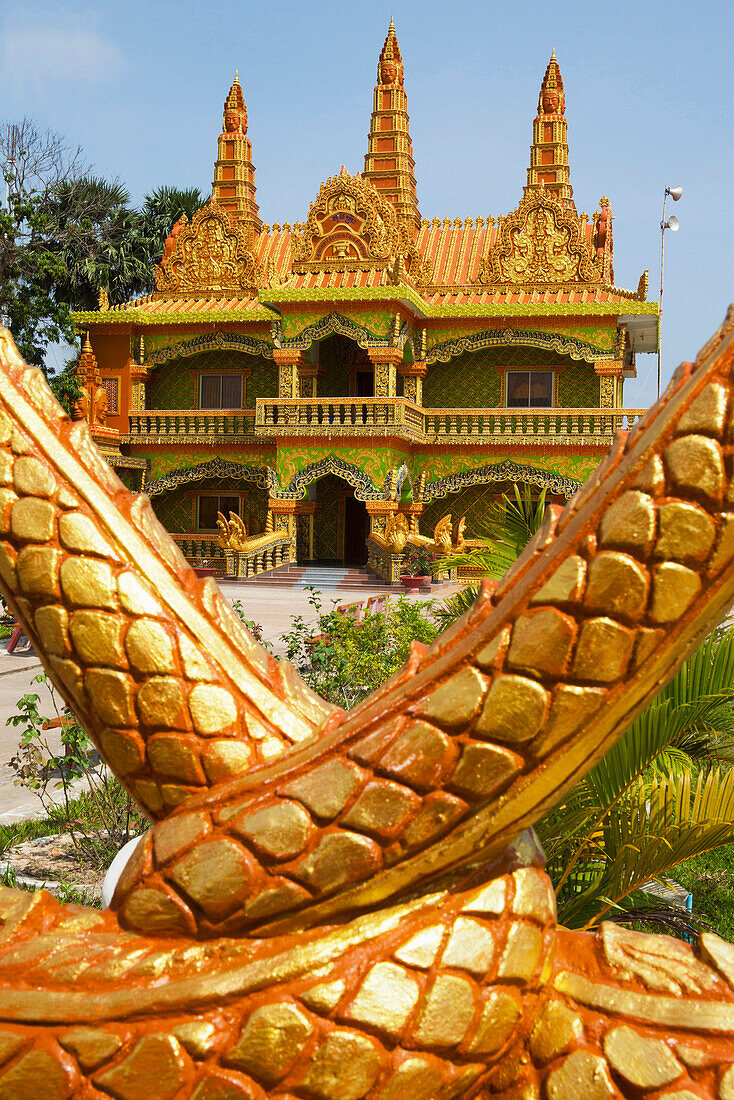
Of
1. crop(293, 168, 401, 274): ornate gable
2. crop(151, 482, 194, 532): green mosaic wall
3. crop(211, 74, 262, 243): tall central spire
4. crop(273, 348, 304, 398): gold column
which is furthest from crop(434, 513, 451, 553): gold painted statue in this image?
crop(211, 74, 262, 243): tall central spire

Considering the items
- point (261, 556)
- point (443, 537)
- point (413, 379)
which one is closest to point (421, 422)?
point (413, 379)

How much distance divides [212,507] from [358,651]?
55.5ft

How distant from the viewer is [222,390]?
22234 mm

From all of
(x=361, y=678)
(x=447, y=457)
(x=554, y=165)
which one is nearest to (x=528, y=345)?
(x=447, y=457)

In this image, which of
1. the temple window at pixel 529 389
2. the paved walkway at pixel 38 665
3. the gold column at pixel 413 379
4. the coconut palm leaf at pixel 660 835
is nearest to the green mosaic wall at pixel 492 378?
the temple window at pixel 529 389

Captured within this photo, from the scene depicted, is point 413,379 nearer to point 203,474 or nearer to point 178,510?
point 203,474

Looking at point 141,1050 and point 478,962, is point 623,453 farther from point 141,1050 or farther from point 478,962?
point 141,1050

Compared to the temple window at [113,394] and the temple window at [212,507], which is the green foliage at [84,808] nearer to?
the temple window at [212,507]

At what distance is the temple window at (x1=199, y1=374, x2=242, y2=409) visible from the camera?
72.8 ft

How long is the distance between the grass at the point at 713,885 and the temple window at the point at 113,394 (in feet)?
61.9

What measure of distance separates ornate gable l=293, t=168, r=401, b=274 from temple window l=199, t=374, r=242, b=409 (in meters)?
3.44

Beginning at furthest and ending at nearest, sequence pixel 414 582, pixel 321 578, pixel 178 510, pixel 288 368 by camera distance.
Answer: pixel 178 510, pixel 288 368, pixel 321 578, pixel 414 582

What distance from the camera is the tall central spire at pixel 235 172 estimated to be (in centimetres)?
2327

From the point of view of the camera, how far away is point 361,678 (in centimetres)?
562
